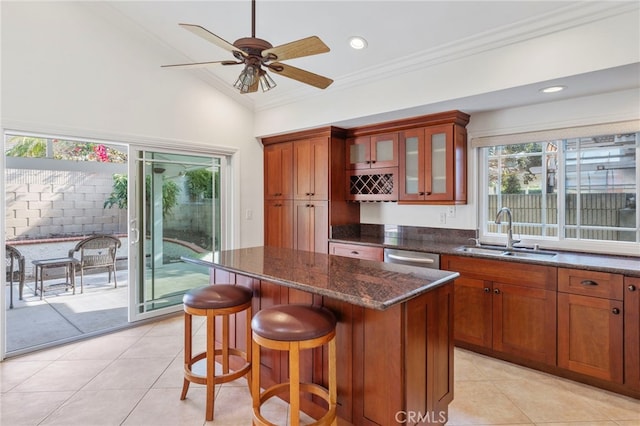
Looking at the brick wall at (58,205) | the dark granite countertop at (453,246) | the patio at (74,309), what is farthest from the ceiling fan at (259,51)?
the brick wall at (58,205)

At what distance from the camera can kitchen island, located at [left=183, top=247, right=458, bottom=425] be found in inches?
65.4

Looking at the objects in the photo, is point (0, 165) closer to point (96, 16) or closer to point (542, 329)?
point (96, 16)

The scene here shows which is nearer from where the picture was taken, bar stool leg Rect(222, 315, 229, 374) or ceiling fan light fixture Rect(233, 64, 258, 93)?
ceiling fan light fixture Rect(233, 64, 258, 93)

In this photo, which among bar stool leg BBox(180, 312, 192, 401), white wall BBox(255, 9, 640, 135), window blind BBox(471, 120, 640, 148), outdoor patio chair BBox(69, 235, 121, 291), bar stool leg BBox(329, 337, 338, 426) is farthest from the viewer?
outdoor patio chair BBox(69, 235, 121, 291)

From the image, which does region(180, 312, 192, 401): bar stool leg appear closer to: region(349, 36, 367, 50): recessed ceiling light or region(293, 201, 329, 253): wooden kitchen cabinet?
region(293, 201, 329, 253): wooden kitchen cabinet

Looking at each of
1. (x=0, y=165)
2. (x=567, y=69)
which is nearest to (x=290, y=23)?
(x=567, y=69)

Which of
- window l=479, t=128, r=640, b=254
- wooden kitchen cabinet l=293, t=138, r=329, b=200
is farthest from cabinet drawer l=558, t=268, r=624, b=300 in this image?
wooden kitchen cabinet l=293, t=138, r=329, b=200

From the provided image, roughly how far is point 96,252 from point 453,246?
16.4ft

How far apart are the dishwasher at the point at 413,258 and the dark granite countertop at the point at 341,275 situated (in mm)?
1040

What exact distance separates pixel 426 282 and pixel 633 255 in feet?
7.15

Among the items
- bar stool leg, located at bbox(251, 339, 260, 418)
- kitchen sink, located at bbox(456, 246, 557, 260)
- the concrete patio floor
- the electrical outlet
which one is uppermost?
the electrical outlet

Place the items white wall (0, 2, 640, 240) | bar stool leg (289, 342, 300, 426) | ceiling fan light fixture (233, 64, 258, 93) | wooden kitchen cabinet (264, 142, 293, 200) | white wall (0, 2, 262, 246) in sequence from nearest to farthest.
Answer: bar stool leg (289, 342, 300, 426) → ceiling fan light fixture (233, 64, 258, 93) → white wall (0, 2, 640, 240) → white wall (0, 2, 262, 246) → wooden kitchen cabinet (264, 142, 293, 200)

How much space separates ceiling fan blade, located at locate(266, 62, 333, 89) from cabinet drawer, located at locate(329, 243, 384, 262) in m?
1.91

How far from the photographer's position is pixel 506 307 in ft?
9.29
